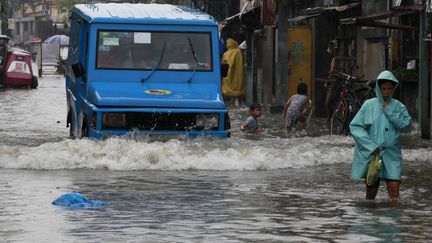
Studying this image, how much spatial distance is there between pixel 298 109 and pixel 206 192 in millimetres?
9799

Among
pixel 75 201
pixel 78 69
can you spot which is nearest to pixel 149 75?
pixel 78 69

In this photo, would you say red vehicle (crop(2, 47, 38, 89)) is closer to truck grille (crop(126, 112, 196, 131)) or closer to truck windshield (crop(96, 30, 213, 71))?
truck windshield (crop(96, 30, 213, 71))

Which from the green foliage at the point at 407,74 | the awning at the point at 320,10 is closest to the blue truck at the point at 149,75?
the green foliage at the point at 407,74

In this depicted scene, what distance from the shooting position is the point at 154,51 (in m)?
18.2

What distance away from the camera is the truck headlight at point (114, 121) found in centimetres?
1677

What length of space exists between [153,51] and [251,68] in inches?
798

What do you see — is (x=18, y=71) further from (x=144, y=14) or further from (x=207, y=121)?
(x=207, y=121)

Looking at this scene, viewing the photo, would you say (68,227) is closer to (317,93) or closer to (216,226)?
(216,226)

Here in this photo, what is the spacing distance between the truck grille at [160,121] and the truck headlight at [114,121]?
7 cm

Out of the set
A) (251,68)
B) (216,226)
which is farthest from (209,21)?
(251,68)

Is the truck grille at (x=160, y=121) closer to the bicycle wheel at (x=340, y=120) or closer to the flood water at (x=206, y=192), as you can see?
the flood water at (x=206, y=192)

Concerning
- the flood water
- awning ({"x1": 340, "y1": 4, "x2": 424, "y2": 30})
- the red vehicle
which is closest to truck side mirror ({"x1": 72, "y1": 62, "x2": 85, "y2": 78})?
the flood water

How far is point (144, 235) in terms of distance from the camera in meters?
9.91

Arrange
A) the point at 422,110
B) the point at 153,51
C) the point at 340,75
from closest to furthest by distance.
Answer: the point at 153,51 → the point at 422,110 → the point at 340,75
